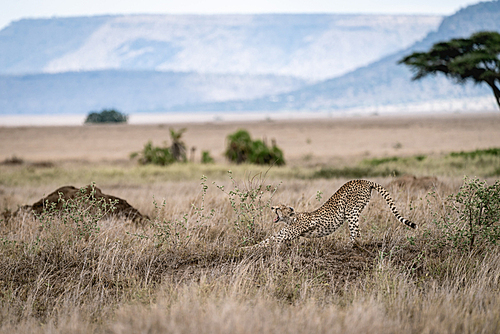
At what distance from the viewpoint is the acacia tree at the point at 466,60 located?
21.5m

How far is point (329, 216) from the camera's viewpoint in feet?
20.2

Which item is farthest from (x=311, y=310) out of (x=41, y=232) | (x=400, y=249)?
(x=41, y=232)

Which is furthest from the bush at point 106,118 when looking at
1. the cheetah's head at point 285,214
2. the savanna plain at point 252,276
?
the cheetah's head at point 285,214

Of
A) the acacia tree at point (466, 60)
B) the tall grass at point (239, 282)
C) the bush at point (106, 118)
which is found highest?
the bush at point (106, 118)

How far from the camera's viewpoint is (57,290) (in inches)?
212

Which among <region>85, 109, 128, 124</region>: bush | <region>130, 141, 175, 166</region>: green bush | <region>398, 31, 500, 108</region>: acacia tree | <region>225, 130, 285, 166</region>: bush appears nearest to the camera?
<region>398, 31, 500, 108</region>: acacia tree

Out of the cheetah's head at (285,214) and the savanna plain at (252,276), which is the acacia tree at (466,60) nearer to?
the savanna plain at (252,276)

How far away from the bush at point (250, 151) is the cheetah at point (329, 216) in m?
17.3

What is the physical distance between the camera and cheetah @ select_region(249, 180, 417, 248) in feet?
20.0

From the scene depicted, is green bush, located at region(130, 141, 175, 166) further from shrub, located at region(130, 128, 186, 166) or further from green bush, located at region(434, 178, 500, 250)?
green bush, located at region(434, 178, 500, 250)

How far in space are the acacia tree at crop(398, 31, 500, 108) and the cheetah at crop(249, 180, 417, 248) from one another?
16849mm

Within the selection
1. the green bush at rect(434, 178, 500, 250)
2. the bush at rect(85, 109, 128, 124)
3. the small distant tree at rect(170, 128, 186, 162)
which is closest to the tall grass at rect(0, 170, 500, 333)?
the green bush at rect(434, 178, 500, 250)

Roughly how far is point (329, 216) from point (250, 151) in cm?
1863

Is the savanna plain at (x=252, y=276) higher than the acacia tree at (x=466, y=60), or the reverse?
the acacia tree at (x=466, y=60)
